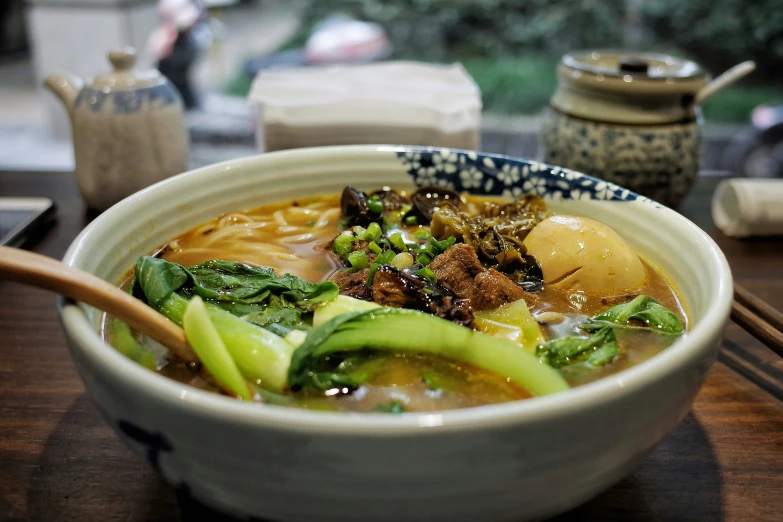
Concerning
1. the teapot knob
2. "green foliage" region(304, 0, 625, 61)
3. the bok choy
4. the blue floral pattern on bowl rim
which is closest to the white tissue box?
the teapot knob

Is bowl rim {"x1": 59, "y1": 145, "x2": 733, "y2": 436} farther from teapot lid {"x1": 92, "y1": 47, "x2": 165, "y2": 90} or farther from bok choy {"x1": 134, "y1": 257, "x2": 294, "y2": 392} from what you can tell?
teapot lid {"x1": 92, "y1": 47, "x2": 165, "y2": 90}

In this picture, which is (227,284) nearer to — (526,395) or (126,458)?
(126,458)

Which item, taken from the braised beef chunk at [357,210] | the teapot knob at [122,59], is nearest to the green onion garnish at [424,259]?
the braised beef chunk at [357,210]

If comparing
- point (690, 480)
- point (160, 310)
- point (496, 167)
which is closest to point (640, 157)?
point (496, 167)

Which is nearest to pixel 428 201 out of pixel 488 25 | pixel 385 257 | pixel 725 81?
pixel 385 257

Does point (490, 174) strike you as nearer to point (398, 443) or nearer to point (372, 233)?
point (372, 233)

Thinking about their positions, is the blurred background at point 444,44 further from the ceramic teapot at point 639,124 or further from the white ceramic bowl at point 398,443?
the white ceramic bowl at point 398,443
